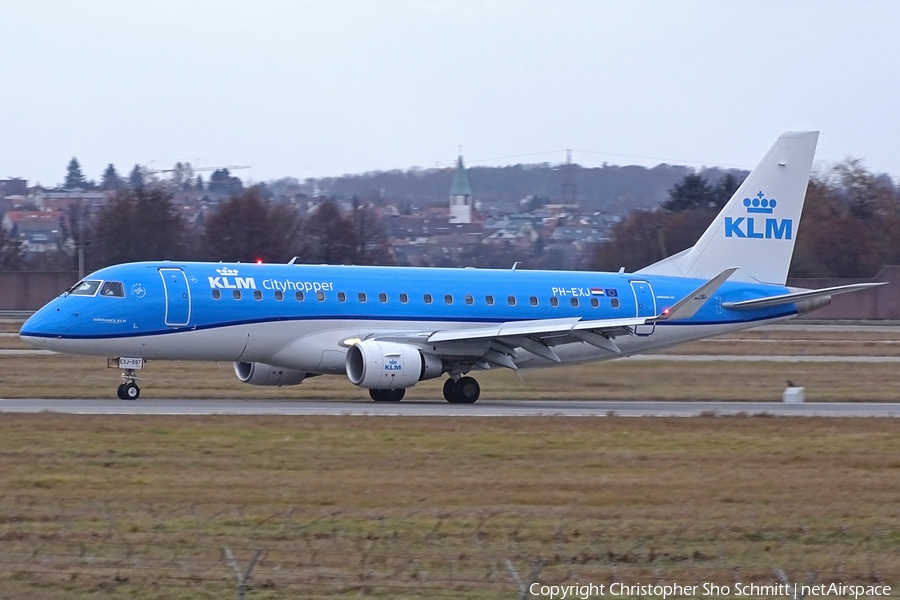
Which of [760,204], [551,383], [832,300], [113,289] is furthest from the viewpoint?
[832,300]

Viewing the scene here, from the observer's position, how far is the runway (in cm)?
2681

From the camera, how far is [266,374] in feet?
104

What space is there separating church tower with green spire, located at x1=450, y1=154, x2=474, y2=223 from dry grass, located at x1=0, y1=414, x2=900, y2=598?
113669 millimetres

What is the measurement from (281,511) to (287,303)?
1561 centimetres

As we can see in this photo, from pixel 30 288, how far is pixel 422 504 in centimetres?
6261

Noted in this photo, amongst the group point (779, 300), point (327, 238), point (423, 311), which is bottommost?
point (423, 311)

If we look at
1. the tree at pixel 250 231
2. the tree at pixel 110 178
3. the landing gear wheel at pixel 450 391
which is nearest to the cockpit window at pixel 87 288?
the landing gear wheel at pixel 450 391

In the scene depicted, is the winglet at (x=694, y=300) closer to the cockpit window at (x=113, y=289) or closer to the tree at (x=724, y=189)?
the cockpit window at (x=113, y=289)

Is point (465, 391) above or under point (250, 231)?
under

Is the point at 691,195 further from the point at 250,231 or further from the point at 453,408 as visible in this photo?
the point at 453,408

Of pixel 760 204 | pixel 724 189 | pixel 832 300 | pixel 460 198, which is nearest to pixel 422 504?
pixel 760 204

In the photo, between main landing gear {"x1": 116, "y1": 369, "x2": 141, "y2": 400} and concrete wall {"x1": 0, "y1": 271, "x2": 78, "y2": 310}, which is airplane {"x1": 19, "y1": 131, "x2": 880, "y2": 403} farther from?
concrete wall {"x1": 0, "y1": 271, "x2": 78, "y2": 310}

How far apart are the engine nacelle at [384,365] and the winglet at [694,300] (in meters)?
5.52

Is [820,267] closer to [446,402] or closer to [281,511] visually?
[446,402]
